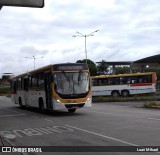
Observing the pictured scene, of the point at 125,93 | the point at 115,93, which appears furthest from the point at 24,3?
the point at 115,93

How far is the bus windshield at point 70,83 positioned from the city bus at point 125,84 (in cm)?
2762

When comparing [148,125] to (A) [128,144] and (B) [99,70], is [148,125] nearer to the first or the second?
(A) [128,144]

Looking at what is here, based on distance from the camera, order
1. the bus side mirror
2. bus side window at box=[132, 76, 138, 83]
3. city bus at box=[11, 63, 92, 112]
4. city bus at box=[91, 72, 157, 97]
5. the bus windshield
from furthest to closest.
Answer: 1. bus side window at box=[132, 76, 138, 83]
2. city bus at box=[91, 72, 157, 97]
3. the bus windshield
4. city bus at box=[11, 63, 92, 112]
5. the bus side mirror

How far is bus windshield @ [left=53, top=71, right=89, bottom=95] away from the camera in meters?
22.8

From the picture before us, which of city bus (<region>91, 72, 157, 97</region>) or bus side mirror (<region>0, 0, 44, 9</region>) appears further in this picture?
city bus (<region>91, 72, 157, 97</region>)

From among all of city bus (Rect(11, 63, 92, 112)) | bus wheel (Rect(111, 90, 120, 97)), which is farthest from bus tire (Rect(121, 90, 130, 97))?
city bus (Rect(11, 63, 92, 112))

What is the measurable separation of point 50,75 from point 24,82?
8.70m

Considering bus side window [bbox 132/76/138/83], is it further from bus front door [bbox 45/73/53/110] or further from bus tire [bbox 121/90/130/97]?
bus front door [bbox 45/73/53/110]

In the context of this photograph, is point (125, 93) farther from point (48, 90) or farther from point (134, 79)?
point (48, 90)

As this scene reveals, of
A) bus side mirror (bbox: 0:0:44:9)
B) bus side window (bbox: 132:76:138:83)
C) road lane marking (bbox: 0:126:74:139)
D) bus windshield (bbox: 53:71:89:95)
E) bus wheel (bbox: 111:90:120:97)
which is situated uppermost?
bus side mirror (bbox: 0:0:44:9)

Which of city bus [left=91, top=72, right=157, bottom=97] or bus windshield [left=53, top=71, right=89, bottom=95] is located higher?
bus windshield [left=53, top=71, right=89, bottom=95]

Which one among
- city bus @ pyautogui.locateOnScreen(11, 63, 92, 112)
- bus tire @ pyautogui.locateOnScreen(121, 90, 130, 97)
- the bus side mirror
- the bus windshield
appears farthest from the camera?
bus tire @ pyautogui.locateOnScreen(121, 90, 130, 97)

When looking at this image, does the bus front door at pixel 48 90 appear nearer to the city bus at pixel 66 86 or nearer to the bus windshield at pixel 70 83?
the city bus at pixel 66 86

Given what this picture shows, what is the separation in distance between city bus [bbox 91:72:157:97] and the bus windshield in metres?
27.6
